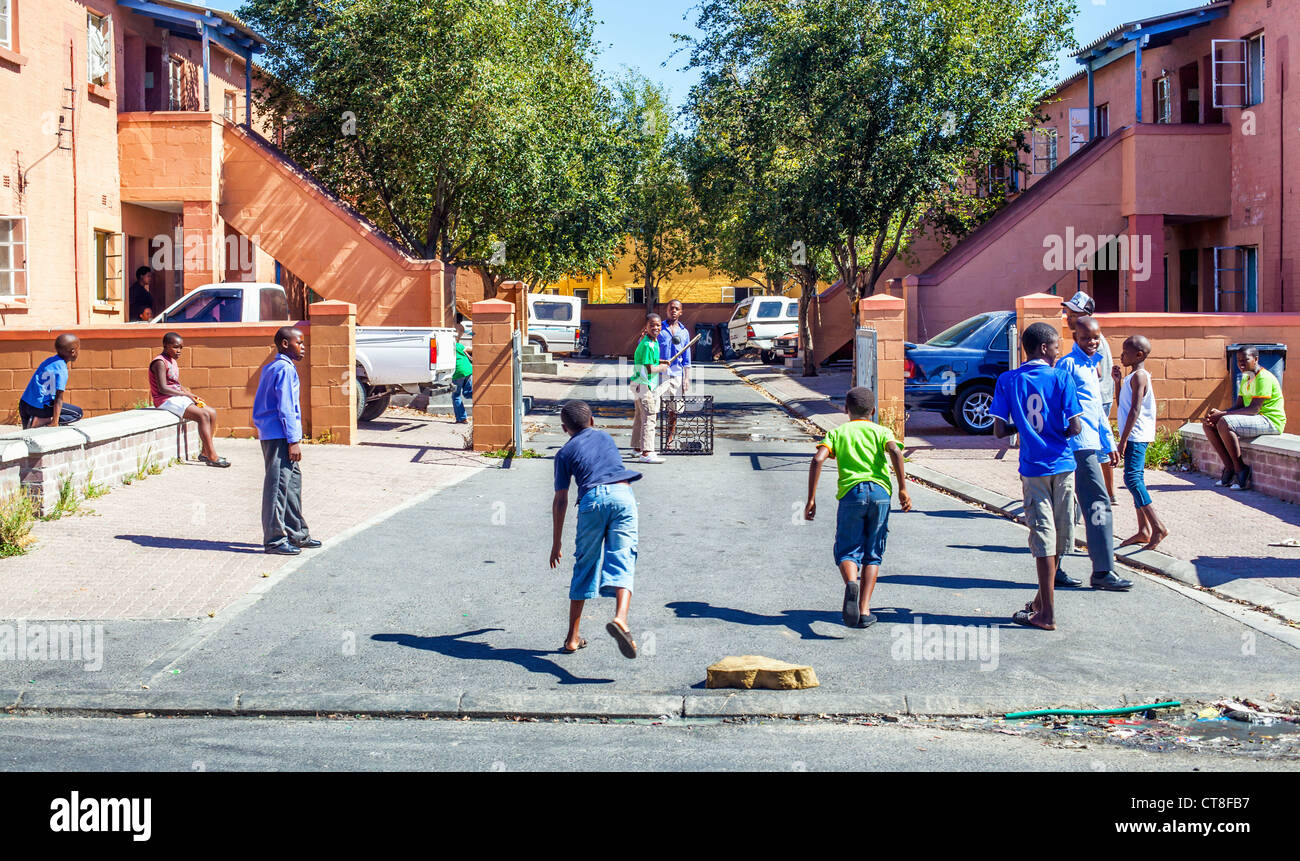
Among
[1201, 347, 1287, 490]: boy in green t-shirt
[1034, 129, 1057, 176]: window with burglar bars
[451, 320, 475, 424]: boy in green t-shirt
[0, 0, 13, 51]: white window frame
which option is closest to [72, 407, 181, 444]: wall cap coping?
[451, 320, 475, 424]: boy in green t-shirt

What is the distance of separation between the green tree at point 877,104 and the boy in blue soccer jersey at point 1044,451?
588 inches

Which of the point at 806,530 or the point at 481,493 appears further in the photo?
the point at 481,493

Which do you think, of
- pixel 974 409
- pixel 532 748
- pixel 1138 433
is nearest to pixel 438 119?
pixel 974 409

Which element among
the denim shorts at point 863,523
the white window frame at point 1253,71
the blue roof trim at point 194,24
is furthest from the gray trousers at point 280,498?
the white window frame at point 1253,71

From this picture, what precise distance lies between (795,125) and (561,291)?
4039 cm

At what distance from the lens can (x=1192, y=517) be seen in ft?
36.7

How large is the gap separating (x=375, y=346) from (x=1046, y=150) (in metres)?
20.2

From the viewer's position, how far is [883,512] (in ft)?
24.5

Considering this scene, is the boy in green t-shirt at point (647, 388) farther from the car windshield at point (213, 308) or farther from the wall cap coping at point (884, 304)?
the car windshield at point (213, 308)

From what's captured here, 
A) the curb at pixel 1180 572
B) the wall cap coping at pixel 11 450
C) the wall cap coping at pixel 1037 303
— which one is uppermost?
the wall cap coping at pixel 1037 303

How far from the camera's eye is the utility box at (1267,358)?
15852mm

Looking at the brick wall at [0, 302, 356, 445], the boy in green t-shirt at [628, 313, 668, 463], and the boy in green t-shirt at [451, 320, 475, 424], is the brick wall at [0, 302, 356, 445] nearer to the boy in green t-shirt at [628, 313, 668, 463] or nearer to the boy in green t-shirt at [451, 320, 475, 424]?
the boy in green t-shirt at [451, 320, 475, 424]

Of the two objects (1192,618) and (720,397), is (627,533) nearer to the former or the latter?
(1192,618)
